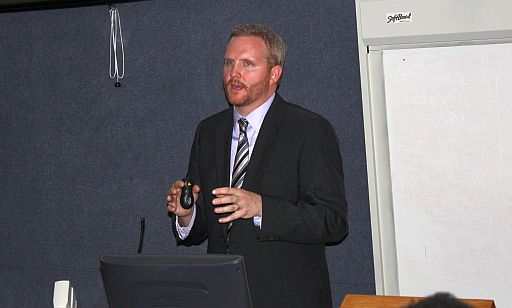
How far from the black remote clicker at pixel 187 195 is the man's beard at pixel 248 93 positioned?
1.67 ft

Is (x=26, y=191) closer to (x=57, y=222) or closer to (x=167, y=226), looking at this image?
(x=57, y=222)

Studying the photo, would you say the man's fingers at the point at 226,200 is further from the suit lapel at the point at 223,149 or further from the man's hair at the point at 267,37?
the man's hair at the point at 267,37

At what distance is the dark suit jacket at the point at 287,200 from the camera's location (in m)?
2.71

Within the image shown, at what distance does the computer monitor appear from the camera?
1881 millimetres

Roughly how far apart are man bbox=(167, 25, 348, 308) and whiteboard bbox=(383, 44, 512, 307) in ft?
1.51

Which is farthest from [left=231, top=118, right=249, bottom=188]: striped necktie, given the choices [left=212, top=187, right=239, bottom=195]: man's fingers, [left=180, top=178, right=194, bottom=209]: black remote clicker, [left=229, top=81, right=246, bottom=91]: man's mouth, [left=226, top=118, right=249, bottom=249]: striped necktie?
[left=212, top=187, right=239, bottom=195]: man's fingers

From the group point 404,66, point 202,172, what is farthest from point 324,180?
point 404,66

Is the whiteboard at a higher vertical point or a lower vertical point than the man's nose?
lower

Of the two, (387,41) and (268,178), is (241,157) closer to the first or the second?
(268,178)

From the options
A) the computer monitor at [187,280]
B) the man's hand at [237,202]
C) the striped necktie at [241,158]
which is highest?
the striped necktie at [241,158]

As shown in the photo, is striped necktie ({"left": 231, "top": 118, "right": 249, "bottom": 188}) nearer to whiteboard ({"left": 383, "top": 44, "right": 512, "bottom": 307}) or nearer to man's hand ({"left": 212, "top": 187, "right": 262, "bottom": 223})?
man's hand ({"left": 212, "top": 187, "right": 262, "bottom": 223})

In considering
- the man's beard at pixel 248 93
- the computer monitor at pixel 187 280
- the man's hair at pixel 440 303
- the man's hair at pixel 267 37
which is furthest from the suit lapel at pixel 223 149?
the man's hair at pixel 440 303

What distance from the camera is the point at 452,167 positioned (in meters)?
3.16

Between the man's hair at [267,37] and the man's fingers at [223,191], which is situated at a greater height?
the man's hair at [267,37]
